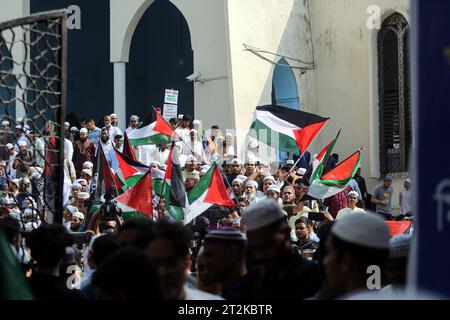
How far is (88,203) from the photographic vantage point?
14.2 meters

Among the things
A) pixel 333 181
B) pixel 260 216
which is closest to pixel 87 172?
pixel 333 181

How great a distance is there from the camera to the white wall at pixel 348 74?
21.2 meters

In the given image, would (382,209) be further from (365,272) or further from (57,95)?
(365,272)

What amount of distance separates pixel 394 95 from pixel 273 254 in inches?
626

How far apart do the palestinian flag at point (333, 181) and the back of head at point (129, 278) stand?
10389mm

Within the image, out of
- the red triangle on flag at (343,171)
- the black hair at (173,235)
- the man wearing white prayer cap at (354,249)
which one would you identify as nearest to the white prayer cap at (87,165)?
the red triangle on flag at (343,171)

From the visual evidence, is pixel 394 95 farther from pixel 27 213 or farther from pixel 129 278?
pixel 129 278

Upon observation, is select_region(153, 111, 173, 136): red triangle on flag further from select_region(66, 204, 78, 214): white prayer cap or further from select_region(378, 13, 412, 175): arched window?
select_region(378, 13, 412, 175): arched window

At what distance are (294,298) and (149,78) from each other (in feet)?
71.2

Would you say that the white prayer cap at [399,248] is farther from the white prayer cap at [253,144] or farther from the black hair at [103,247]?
the white prayer cap at [253,144]

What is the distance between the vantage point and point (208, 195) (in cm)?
1302

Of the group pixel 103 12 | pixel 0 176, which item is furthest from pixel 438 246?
pixel 103 12

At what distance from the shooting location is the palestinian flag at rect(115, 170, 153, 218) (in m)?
12.1

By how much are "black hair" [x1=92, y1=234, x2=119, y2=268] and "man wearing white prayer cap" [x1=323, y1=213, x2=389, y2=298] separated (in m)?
2.24
